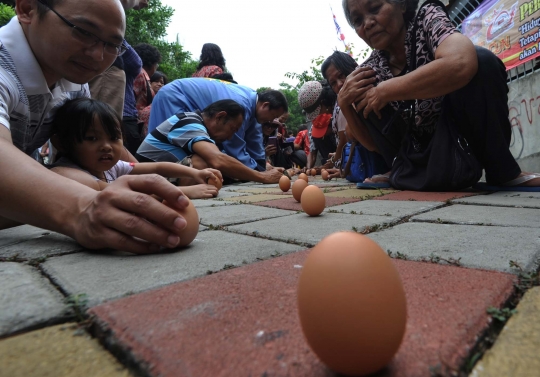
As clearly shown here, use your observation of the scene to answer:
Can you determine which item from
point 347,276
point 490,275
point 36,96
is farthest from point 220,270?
point 36,96

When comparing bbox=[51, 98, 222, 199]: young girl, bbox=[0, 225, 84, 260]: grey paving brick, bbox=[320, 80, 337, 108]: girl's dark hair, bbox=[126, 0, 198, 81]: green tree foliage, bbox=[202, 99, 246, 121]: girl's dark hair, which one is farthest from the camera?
bbox=[126, 0, 198, 81]: green tree foliage

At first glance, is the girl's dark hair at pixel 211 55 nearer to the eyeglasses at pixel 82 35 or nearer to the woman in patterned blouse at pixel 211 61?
the woman in patterned blouse at pixel 211 61

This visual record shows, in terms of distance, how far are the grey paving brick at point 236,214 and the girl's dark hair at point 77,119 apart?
3.01 ft

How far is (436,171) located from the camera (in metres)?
2.94

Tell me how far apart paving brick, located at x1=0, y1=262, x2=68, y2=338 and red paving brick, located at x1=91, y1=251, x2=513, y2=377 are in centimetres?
10

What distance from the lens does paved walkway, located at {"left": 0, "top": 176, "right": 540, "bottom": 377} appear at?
581 mm

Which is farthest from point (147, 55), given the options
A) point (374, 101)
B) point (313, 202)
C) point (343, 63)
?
point (313, 202)

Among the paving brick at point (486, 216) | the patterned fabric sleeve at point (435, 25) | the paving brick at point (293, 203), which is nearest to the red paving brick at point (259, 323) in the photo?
the paving brick at point (486, 216)

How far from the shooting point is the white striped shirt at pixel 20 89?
1626mm

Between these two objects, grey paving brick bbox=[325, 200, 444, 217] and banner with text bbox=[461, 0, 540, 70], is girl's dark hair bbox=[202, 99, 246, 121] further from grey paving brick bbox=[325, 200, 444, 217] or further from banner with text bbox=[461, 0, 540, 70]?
banner with text bbox=[461, 0, 540, 70]

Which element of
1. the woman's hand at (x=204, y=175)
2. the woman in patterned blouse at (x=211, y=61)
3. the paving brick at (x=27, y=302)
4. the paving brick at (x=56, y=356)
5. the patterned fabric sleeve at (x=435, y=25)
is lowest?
the woman's hand at (x=204, y=175)

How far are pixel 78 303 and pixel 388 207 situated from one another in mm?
1902

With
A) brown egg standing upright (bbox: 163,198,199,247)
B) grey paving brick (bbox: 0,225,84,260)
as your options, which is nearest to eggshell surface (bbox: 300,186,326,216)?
brown egg standing upright (bbox: 163,198,199,247)

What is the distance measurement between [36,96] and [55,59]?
0.23 meters
